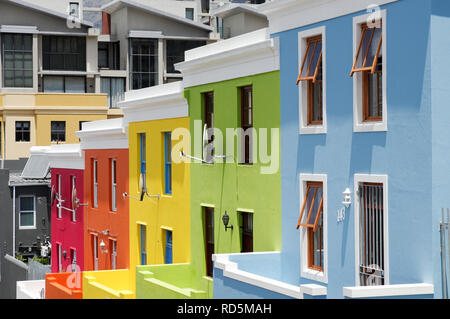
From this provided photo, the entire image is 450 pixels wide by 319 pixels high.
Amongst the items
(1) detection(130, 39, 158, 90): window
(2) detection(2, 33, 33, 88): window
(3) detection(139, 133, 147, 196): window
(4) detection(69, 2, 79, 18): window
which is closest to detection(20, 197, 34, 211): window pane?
(3) detection(139, 133, 147, 196): window

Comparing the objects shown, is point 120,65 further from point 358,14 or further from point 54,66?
point 358,14

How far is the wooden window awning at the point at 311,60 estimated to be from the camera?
15531mm

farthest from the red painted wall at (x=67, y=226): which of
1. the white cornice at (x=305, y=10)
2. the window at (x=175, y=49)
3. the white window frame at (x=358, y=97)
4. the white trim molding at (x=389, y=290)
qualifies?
the window at (x=175, y=49)

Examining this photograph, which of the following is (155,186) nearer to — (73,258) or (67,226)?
(73,258)

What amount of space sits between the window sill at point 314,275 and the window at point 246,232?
2.71m

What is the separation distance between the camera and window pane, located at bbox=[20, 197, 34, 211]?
41.2 metres

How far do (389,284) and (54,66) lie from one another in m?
53.2

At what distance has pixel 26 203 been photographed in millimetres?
41281

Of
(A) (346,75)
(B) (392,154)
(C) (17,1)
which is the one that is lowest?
(B) (392,154)

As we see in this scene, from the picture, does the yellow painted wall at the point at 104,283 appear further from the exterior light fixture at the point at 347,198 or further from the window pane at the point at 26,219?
the window pane at the point at 26,219

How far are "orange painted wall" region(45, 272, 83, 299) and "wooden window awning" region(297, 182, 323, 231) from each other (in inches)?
457

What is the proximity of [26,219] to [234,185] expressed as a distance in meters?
24.2
